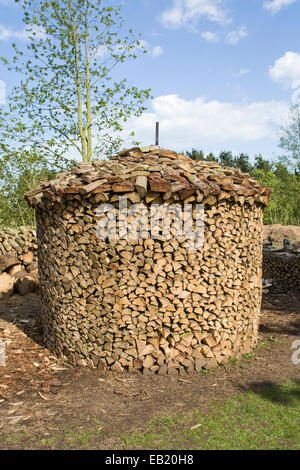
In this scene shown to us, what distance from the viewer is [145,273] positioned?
4.34 meters

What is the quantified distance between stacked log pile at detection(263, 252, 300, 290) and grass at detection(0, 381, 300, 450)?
22.6 ft

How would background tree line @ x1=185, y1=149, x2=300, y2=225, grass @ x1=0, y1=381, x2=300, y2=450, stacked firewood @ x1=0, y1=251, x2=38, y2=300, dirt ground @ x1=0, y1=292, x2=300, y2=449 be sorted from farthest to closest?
1. background tree line @ x1=185, y1=149, x2=300, y2=225
2. stacked firewood @ x1=0, y1=251, x2=38, y2=300
3. dirt ground @ x1=0, y1=292, x2=300, y2=449
4. grass @ x1=0, y1=381, x2=300, y2=450

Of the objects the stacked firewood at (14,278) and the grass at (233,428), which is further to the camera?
the stacked firewood at (14,278)

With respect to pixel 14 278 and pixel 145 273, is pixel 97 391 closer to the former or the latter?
pixel 145 273

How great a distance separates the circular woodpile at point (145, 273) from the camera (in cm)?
433

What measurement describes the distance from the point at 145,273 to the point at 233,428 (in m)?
1.88

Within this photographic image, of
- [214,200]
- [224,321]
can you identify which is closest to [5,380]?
[224,321]

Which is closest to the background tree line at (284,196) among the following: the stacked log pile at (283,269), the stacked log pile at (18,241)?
the stacked log pile at (283,269)

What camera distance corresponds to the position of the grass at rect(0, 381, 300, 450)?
3.04 metres

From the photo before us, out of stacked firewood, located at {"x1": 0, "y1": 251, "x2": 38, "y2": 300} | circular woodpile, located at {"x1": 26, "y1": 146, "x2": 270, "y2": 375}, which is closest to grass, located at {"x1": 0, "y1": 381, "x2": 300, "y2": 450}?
circular woodpile, located at {"x1": 26, "y1": 146, "x2": 270, "y2": 375}

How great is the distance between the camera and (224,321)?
4.69 metres

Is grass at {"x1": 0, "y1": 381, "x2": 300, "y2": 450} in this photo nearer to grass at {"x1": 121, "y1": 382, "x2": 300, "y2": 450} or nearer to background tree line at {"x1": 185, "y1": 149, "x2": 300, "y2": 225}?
grass at {"x1": 121, "y1": 382, "x2": 300, "y2": 450}

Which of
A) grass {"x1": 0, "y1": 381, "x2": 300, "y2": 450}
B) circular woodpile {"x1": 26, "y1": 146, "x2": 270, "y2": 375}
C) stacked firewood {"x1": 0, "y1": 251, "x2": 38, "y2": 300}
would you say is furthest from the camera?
stacked firewood {"x1": 0, "y1": 251, "x2": 38, "y2": 300}

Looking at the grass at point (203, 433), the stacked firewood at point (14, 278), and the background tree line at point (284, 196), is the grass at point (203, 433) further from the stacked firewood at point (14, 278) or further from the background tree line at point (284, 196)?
the background tree line at point (284, 196)
